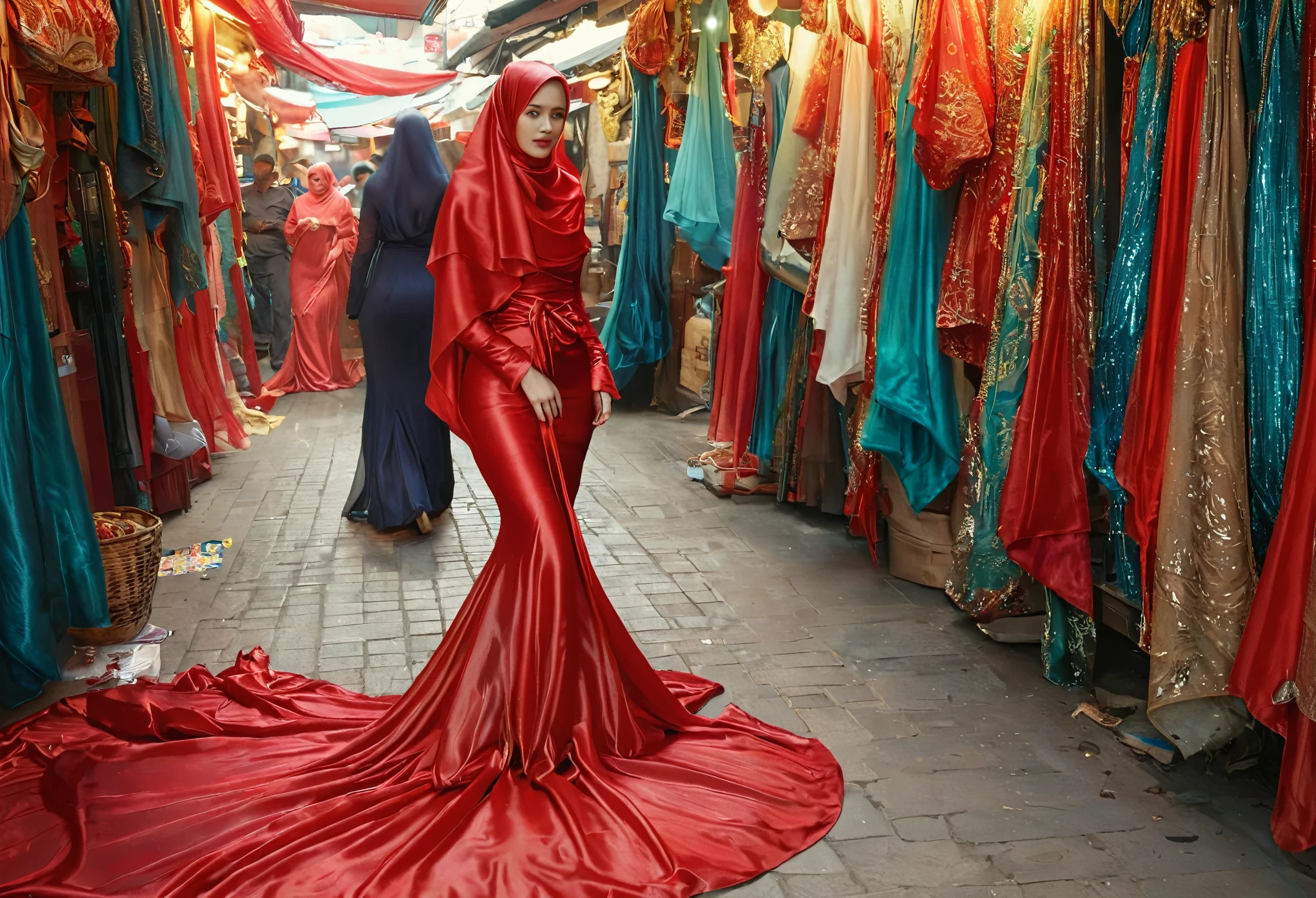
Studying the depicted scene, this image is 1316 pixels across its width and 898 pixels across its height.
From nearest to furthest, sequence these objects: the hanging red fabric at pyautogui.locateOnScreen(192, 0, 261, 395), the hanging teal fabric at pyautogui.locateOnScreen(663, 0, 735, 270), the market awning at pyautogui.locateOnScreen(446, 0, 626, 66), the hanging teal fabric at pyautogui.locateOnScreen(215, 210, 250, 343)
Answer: the hanging red fabric at pyautogui.locateOnScreen(192, 0, 261, 395), the hanging teal fabric at pyautogui.locateOnScreen(663, 0, 735, 270), the hanging teal fabric at pyautogui.locateOnScreen(215, 210, 250, 343), the market awning at pyautogui.locateOnScreen(446, 0, 626, 66)

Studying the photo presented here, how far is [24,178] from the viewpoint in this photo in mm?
3328

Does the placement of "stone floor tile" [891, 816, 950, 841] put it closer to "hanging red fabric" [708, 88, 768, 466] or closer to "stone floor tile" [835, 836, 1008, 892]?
"stone floor tile" [835, 836, 1008, 892]

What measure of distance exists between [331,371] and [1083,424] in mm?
8334

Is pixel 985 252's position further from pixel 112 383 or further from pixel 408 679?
pixel 112 383

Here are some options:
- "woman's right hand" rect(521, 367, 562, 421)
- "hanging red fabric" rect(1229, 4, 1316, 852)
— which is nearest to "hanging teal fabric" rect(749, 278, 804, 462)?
"woman's right hand" rect(521, 367, 562, 421)

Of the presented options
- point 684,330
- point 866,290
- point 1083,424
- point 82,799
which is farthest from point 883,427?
point 684,330

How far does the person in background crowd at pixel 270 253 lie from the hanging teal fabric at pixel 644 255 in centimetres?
421

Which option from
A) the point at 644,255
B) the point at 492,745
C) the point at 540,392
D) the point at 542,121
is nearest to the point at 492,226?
the point at 542,121

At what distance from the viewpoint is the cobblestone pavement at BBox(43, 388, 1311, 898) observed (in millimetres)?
2590

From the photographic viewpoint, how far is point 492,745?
2857 mm

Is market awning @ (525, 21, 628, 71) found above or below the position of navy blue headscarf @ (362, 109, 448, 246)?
above

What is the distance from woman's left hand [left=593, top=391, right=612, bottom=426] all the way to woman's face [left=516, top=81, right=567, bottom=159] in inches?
28.2

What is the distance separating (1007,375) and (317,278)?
26.8 ft

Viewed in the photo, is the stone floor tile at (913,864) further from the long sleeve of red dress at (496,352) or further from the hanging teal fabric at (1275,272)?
the long sleeve of red dress at (496,352)
